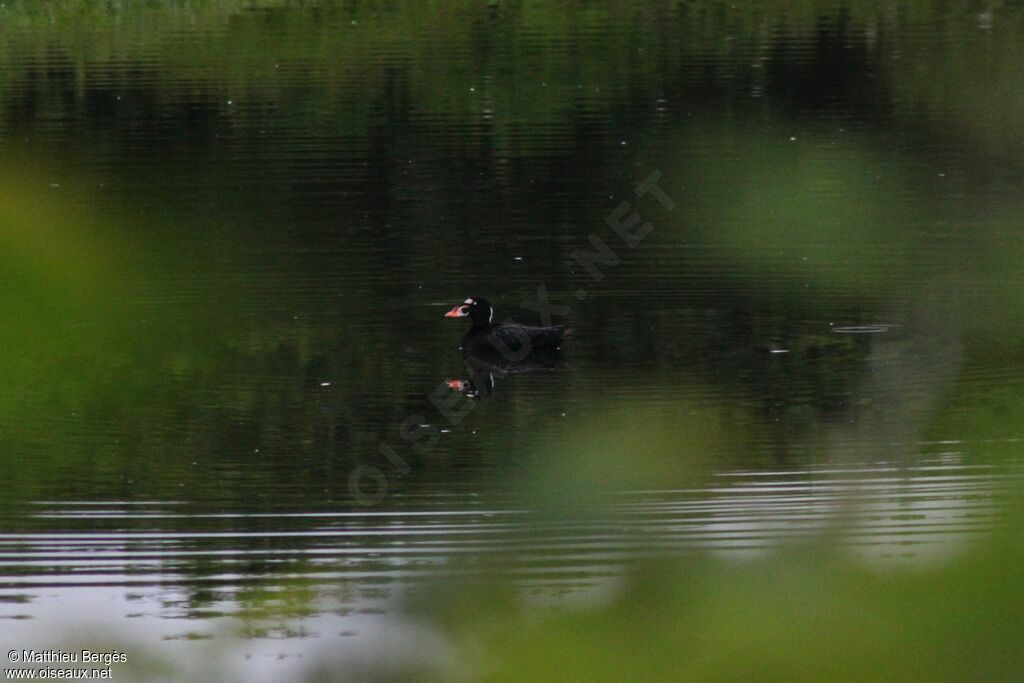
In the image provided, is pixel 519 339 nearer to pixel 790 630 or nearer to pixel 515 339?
pixel 515 339

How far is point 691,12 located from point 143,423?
14324 mm

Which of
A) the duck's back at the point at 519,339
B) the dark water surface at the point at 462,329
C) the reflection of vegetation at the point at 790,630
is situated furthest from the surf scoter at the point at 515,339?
the reflection of vegetation at the point at 790,630

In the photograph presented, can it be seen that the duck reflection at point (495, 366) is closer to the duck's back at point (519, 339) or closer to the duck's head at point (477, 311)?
the duck's back at point (519, 339)

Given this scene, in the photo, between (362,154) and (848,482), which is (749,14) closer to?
(362,154)

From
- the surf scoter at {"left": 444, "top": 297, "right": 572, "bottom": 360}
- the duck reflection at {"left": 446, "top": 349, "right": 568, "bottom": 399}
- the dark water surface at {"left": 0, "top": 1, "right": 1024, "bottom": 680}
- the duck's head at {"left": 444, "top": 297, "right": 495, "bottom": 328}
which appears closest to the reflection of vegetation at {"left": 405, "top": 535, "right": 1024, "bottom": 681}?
the dark water surface at {"left": 0, "top": 1, "right": 1024, "bottom": 680}

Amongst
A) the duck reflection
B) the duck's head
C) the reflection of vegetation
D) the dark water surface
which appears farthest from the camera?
the duck's head

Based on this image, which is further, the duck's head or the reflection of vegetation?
the duck's head

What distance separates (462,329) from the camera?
8703 millimetres

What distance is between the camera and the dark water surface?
5.64m

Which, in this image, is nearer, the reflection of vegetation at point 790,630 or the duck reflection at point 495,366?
the reflection of vegetation at point 790,630

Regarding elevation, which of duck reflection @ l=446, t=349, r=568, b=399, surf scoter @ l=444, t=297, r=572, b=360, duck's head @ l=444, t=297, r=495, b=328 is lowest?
duck reflection @ l=446, t=349, r=568, b=399

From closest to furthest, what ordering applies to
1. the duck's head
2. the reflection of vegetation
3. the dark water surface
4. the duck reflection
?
the reflection of vegetation, the dark water surface, the duck reflection, the duck's head

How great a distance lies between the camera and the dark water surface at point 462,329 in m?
5.64

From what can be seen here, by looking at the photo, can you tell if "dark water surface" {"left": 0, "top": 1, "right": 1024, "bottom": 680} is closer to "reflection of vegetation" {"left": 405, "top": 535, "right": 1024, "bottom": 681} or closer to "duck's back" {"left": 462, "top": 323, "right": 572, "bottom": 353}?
"duck's back" {"left": 462, "top": 323, "right": 572, "bottom": 353}
